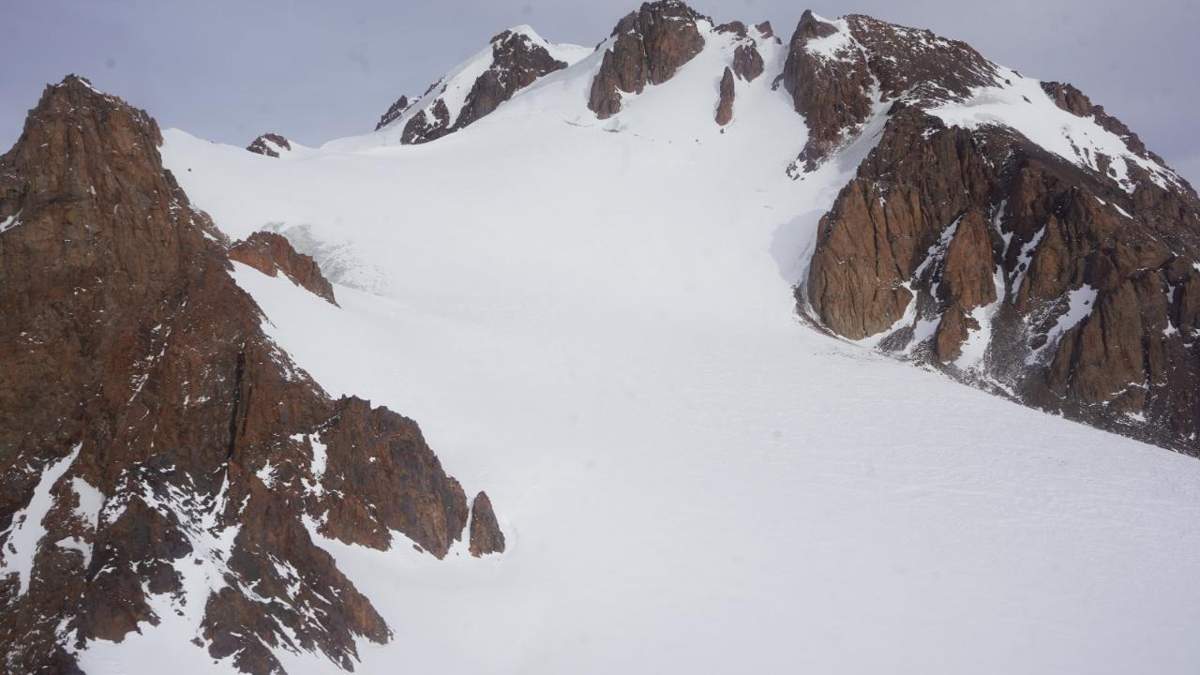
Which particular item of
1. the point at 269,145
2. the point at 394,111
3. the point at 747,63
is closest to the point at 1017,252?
the point at 747,63

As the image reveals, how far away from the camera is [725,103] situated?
6191cm

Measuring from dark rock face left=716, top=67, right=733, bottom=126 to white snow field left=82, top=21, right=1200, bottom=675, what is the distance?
13606 millimetres

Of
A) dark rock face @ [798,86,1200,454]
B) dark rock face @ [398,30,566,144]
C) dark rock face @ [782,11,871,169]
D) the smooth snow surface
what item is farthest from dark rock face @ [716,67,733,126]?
dark rock face @ [398,30,566,144]

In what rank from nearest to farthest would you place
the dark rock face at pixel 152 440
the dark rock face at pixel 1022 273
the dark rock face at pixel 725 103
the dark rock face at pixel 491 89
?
the dark rock face at pixel 152 440 < the dark rock face at pixel 1022 273 < the dark rock face at pixel 725 103 < the dark rock face at pixel 491 89

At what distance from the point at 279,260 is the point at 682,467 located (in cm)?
1557

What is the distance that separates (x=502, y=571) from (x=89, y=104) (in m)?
14.7

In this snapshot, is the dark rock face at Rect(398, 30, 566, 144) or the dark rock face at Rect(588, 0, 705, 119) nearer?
the dark rock face at Rect(588, 0, 705, 119)

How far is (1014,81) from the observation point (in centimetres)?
6116

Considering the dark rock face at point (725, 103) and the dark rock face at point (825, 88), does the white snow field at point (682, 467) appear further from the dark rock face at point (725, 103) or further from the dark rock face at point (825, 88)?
the dark rock face at point (725, 103)

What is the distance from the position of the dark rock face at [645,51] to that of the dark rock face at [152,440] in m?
48.7

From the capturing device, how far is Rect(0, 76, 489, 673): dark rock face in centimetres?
1382

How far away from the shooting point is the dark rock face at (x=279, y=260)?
2717 centimetres

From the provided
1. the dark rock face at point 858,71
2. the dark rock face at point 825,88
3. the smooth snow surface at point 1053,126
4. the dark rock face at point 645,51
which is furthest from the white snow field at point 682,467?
the dark rock face at point 645,51

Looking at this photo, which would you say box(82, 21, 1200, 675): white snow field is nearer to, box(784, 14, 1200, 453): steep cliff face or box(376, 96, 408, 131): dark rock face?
box(784, 14, 1200, 453): steep cliff face
